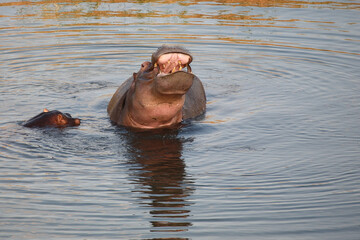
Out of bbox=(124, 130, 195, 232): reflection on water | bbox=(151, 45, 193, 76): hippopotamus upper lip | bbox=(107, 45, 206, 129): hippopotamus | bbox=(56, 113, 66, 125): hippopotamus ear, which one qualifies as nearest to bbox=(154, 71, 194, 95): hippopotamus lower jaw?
bbox=(107, 45, 206, 129): hippopotamus

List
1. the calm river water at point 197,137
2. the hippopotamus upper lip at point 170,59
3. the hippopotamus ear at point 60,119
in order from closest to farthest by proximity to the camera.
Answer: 1. the calm river water at point 197,137
2. the hippopotamus upper lip at point 170,59
3. the hippopotamus ear at point 60,119

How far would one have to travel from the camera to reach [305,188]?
6.47m

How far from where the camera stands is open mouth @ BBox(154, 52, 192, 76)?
7473mm

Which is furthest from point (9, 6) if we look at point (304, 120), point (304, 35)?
point (304, 120)

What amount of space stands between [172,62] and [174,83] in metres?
0.26

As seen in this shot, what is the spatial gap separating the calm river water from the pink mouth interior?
1004mm

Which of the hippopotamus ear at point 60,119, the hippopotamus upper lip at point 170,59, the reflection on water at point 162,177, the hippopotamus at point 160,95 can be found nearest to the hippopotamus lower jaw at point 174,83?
the hippopotamus at point 160,95

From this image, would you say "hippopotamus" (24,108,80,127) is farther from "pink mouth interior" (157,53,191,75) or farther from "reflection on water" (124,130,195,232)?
"pink mouth interior" (157,53,191,75)

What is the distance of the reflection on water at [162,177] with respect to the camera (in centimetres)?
577

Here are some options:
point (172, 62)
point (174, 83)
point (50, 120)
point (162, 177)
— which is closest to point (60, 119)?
point (50, 120)

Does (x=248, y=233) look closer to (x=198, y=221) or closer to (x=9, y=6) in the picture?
(x=198, y=221)

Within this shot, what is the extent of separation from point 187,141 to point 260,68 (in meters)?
4.49

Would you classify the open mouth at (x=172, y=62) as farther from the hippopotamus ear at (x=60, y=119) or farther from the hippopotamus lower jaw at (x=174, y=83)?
the hippopotamus ear at (x=60, y=119)

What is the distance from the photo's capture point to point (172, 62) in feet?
25.0
